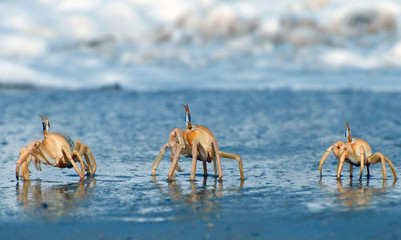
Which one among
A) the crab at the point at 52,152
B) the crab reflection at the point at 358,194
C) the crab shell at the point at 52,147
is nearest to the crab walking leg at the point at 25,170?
the crab at the point at 52,152

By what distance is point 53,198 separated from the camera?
270 inches

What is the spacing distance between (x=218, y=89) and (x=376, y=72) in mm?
9304

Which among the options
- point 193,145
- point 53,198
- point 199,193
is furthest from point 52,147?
point 199,193

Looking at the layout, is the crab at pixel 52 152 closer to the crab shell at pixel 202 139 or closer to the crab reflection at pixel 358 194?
the crab shell at pixel 202 139

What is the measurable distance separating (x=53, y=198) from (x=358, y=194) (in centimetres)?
337

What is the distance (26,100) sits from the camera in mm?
22734

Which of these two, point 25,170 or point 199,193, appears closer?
point 199,193

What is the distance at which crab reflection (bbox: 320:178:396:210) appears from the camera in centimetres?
631

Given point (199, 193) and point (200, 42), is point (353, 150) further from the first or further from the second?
point (200, 42)

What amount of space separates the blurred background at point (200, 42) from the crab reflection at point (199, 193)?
77.0 feet

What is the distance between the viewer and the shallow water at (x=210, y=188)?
5.48 meters

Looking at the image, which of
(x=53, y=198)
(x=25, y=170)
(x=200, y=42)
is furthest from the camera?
(x=200, y=42)

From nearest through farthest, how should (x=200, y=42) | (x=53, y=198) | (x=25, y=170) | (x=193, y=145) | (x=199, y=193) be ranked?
(x=53, y=198) < (x=199, y=193) < (x=193, y=145) < (x=25, y=170) < (x=200, y=42)

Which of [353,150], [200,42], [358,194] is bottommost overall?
[358,194]
